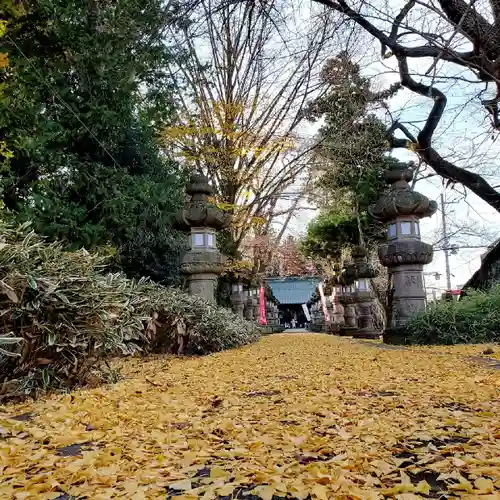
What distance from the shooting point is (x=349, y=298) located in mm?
9227

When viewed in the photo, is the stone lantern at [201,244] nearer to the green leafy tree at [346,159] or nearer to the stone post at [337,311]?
the green leafy tree at [346,159]

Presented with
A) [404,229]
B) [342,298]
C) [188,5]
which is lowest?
[342,298]

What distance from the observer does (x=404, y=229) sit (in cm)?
532

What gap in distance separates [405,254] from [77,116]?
13.5 feet

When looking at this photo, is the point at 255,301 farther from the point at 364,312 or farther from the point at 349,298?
the point at 364,312

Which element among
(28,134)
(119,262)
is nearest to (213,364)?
(119,262)

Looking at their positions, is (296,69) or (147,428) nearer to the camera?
(147,428)

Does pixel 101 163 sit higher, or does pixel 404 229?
pixel 101 163

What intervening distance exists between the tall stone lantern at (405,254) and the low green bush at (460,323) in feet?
0.85

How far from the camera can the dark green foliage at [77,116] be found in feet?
16.3

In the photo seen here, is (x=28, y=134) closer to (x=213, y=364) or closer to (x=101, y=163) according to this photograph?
(x=101, y=163)

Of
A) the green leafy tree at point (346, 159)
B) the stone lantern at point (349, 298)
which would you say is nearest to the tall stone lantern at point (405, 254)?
the green leafy tree at point (346, 159)

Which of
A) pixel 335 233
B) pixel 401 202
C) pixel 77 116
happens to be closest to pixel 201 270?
pixel 77 116

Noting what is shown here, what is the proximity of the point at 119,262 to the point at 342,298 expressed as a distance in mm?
5500
